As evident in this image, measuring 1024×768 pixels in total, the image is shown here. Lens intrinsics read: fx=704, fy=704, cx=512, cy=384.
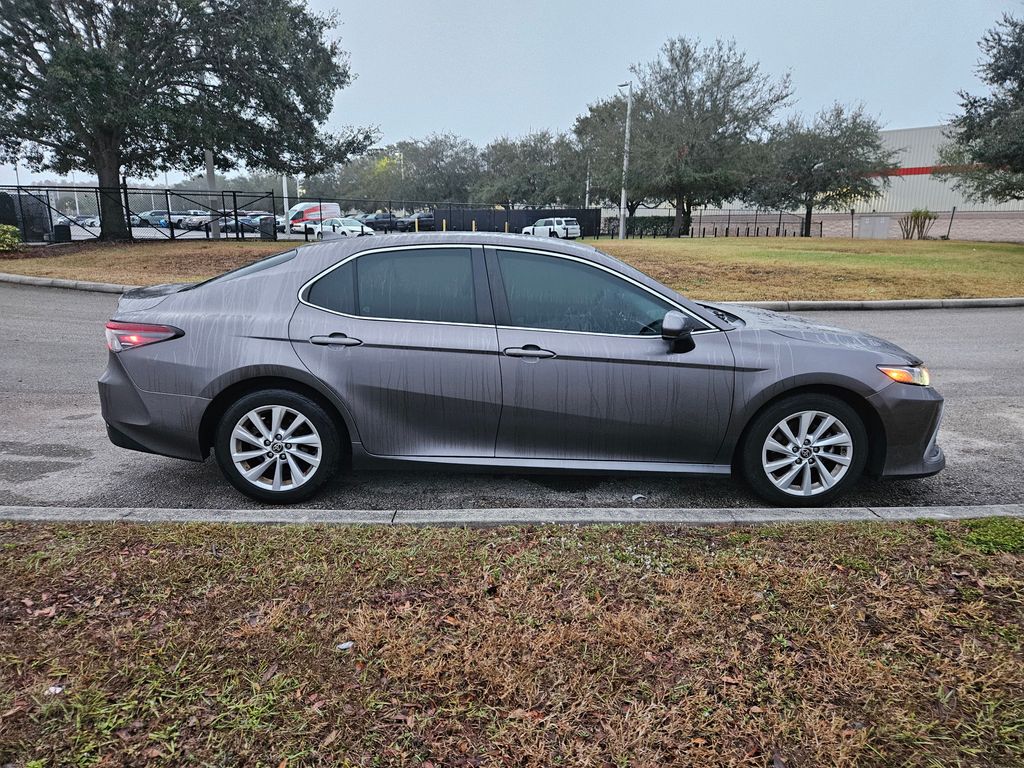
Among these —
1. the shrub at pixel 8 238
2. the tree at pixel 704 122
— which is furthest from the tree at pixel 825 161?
the shrub at pixel 8 238

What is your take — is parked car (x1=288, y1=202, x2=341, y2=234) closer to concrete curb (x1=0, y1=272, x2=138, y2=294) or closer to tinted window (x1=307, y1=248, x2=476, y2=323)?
concrete curb (x1=0, y1=272, x2=138, y2=294)

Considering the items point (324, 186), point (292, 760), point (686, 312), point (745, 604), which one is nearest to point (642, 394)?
point (686, 312)

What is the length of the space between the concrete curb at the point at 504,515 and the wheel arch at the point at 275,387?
56 cm

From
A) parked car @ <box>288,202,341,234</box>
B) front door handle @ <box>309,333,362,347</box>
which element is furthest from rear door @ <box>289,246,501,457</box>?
parked car @ <box>288,202,341,234</box>

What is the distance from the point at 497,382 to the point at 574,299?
0.69 metres

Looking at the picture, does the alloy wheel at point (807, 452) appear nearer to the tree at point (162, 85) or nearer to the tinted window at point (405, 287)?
the tinted window at point (405, 287)

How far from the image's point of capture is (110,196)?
25.0m

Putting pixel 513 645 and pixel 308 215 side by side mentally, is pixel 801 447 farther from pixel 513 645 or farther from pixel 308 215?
pixel 308 215

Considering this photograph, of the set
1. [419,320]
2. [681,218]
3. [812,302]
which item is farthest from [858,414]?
[681,218]

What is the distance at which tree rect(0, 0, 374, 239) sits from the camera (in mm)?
20578

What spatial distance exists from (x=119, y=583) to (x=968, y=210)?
59.8 m

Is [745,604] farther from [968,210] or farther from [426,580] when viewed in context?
[968,210]

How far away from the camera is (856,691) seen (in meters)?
2.41

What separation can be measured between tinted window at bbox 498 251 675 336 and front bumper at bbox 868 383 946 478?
139 centimetres
